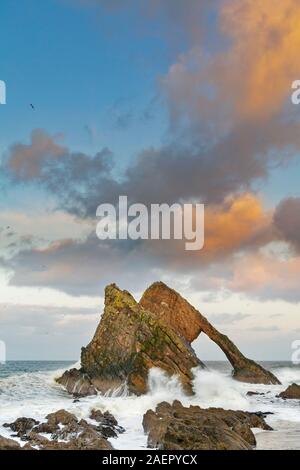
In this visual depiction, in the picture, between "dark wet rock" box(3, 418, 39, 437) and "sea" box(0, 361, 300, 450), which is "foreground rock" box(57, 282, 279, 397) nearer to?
"sea" box(0, 361, 300, 450)

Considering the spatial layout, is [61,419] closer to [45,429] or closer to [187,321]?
[45,429]

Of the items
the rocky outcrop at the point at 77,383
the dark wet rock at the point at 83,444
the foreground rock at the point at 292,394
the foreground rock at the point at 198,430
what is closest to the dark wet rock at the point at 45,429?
the dark wet rock at the point at 83,444

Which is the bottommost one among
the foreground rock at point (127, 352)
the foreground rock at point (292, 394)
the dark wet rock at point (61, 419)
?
the foreground rock at point (292, 394)

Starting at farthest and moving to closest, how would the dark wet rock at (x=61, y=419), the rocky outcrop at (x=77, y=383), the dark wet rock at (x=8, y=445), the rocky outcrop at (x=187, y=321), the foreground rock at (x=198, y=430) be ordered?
the rocky outcrop at (x=187, y=321), the rocky outcrop at (x=77, y=383), the dark wet rock at (x=61, y=419), the foreground rock at (x=198, y=430), the dark wet rock at (x=8, y=445)

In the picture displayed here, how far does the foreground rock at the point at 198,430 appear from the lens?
72.2ft

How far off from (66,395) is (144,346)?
26.6 ft

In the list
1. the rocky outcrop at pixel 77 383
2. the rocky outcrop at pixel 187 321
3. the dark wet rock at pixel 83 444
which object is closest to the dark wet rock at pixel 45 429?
the dark wet rock at pixel 83 444

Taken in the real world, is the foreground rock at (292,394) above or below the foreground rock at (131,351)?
below

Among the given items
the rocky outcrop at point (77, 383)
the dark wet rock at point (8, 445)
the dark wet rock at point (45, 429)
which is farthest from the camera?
the rocky outcrop at point (77, 383)

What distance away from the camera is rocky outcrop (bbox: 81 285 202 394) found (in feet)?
151

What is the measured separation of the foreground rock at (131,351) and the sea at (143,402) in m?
0.96

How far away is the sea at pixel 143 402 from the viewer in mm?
27656

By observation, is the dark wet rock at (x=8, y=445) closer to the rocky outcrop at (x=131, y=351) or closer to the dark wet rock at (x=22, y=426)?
the dark wet rock at (x=22, y=426)

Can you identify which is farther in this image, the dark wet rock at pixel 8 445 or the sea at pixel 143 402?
the sea at pixel 143 402
